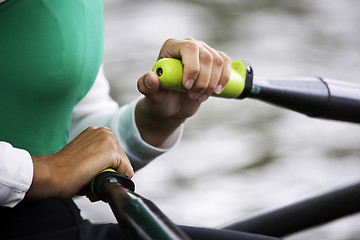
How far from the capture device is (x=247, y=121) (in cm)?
180

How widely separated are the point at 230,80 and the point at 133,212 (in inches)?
9.5

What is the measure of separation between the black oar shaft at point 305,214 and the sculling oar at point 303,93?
164 millimetres

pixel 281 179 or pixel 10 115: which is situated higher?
pixel 10 115

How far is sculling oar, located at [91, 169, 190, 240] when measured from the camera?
0.42 metres

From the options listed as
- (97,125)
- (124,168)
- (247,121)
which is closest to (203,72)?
(124,168)

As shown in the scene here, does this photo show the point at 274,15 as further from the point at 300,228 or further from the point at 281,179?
the point at 300,228

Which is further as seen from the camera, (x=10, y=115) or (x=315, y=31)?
(x=315, y=31)

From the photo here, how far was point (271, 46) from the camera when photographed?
215 centimetres

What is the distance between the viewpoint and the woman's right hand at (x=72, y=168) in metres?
0.57

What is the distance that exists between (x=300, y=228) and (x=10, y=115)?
42cm

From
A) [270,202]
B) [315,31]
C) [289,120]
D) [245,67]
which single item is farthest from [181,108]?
[315,31]

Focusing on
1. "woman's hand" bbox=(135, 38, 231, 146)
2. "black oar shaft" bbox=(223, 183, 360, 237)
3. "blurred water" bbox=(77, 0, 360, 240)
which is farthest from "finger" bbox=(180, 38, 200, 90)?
A: "blurred water" bbox=(77, 0, 360, 240)

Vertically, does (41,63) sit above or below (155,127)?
above

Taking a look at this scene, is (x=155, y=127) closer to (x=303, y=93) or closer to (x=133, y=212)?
(x=303, y=93)
